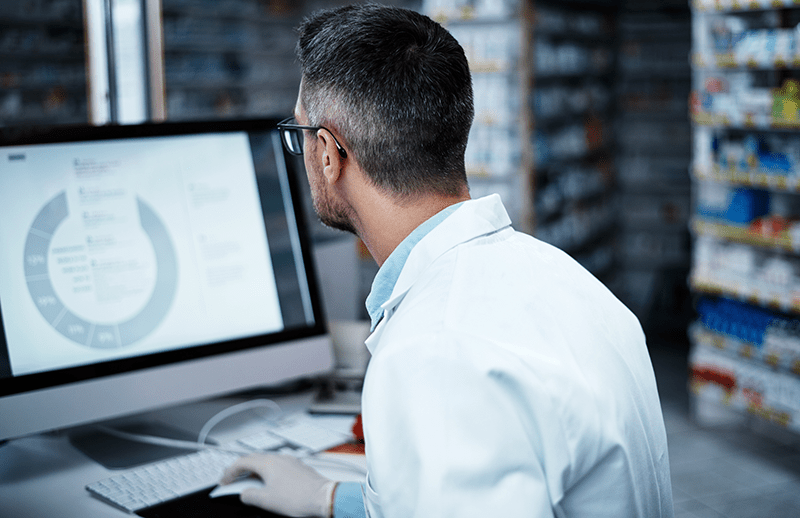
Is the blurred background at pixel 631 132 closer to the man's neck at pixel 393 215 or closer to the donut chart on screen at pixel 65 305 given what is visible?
the donut chart on screen at pixel 65 305

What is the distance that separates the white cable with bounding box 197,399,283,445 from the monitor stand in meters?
0.03

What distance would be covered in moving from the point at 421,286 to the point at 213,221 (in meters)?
0.74

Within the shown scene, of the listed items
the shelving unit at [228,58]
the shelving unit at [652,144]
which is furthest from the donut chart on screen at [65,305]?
the shelving unit at [652,144]

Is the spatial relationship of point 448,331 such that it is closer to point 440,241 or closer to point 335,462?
point 440,241

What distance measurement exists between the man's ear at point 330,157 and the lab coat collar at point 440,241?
7.3 inches

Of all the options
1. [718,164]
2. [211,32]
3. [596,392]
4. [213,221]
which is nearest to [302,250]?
[213,221]

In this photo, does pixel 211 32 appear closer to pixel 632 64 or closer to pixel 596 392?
pixel 632 64

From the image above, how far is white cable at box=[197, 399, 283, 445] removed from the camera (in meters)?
1.59

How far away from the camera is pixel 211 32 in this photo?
661 cm

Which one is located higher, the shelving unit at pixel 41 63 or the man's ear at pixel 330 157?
the shelving unit at pixel 41 63

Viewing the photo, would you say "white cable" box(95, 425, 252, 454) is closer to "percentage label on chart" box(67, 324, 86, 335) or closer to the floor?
"percentage label on chart" box(67, 324, 86, 335)

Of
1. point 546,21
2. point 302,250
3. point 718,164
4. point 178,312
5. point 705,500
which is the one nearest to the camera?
point 178,312

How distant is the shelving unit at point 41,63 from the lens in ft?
18.2

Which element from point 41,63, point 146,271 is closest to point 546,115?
point 41,63
